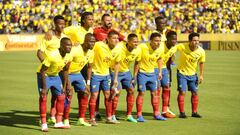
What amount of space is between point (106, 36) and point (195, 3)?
41013mm

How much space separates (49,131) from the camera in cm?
1104

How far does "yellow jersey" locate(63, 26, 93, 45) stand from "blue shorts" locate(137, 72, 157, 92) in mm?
1658

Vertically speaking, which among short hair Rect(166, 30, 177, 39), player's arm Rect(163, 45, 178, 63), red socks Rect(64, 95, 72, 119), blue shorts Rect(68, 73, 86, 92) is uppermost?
short hair Rect(166, 30, 177, 39)

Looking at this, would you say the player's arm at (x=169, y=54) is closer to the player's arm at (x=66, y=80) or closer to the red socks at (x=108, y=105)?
the red socks at (x=108, y=105)

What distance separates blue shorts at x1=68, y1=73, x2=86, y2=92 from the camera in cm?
1166

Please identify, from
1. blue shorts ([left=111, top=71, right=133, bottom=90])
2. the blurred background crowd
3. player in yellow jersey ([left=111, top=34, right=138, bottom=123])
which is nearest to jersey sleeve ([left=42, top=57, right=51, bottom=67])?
player in yellow jersey ([left=111, top=34, right=138, bottom=123])

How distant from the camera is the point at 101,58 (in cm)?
1215

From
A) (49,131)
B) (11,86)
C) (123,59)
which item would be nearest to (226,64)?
(11,86)

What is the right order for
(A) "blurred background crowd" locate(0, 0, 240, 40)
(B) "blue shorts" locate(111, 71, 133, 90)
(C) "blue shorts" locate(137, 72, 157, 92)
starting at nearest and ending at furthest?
(B) "blue shorts" locate(111, 71, 133, 90) → (C) "blue shorts" locate(137, 72, 157, 92) → (A) "blurred background crowd" locate(0, 0, 240, 40)

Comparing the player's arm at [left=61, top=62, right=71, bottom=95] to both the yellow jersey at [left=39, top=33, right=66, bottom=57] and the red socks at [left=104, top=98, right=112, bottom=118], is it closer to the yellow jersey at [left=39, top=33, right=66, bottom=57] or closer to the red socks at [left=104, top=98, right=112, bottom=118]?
the yellow jersey at [left=39, top=33, right=66, bottom=57]

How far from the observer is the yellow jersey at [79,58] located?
11.6m

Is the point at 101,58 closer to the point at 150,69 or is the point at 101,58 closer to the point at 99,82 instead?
the point at 99,82

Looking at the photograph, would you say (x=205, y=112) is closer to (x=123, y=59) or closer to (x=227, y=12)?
(x=123, y=59)

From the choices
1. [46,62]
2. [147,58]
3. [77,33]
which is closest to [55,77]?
→ [46,62]
